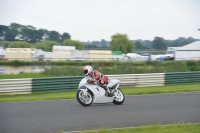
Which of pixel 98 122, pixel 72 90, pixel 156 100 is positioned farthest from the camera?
pixel 72 90

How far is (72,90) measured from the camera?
18.8 meters

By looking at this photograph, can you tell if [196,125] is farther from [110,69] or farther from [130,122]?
[110,69]

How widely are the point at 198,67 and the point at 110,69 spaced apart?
27.4 ft

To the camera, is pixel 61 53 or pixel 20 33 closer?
pixel 20 33

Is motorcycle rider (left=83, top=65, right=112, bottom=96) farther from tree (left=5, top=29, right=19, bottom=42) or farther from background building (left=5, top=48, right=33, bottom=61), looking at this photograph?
background building (left=5, top=48, right=33, bottom=61)

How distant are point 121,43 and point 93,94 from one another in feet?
131

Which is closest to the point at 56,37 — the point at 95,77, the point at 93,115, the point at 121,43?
the point at 121,43

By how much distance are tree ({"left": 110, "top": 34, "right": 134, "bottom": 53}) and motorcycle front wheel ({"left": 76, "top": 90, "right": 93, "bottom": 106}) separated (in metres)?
38.0

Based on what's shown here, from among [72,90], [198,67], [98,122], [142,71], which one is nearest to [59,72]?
[142,71]

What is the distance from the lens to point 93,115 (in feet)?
35.3

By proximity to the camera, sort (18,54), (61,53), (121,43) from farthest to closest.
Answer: (121,43) < (61,53) < (18,54)

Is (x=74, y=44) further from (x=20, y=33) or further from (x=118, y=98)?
(x=118, y=98)

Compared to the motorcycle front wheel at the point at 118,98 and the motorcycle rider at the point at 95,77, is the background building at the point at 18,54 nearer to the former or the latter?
the motorcycle front wheel at the point at 118,98

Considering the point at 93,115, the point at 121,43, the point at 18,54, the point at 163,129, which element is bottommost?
the point at 93,115
